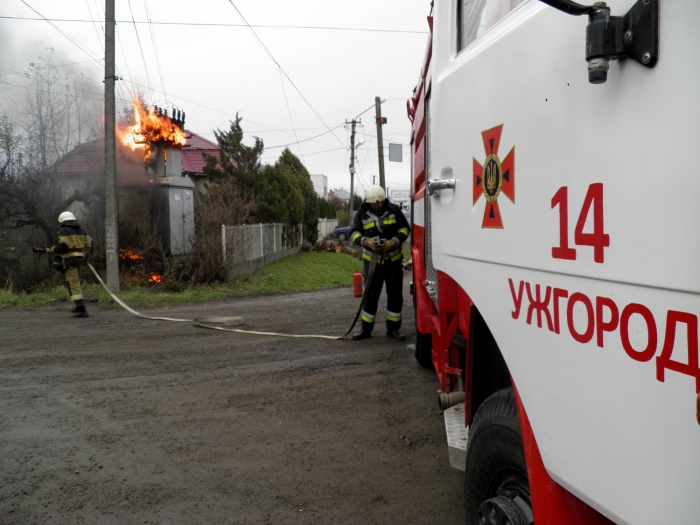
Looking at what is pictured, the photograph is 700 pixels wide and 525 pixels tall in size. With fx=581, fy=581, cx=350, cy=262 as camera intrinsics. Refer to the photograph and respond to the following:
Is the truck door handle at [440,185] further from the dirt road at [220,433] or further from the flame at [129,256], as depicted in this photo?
the flame at [129,256]

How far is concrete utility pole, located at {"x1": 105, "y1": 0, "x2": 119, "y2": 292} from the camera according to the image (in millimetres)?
11531

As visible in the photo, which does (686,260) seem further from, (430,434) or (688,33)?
(430,434)

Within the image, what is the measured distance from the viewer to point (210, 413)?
4594 millimetres

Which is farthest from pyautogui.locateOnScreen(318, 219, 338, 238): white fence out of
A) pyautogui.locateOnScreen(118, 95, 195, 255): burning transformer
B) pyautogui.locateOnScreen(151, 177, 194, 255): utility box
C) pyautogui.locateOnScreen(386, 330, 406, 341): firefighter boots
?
pyautogui.locateOnScreen(386, 330, 406, 341): firefighter boots

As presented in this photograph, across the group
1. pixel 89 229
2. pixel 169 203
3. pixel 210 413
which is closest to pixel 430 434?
pixel 210 413

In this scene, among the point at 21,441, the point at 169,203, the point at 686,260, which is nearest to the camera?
the point at 686,260

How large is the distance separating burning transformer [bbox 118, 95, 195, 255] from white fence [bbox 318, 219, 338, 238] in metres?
14.8

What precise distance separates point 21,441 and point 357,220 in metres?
4.27

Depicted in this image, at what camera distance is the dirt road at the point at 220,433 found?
3188 mm

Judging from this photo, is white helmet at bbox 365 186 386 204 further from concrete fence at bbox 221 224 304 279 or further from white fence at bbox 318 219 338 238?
white fence at bbox 318 219 338 238

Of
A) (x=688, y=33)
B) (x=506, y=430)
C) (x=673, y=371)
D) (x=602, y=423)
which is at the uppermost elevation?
(x=688, y=33)

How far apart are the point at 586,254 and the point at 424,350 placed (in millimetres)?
4543

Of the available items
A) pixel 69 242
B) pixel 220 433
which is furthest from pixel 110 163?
pixel 220 433

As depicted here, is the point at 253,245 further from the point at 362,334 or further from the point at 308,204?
the point at 308,204
